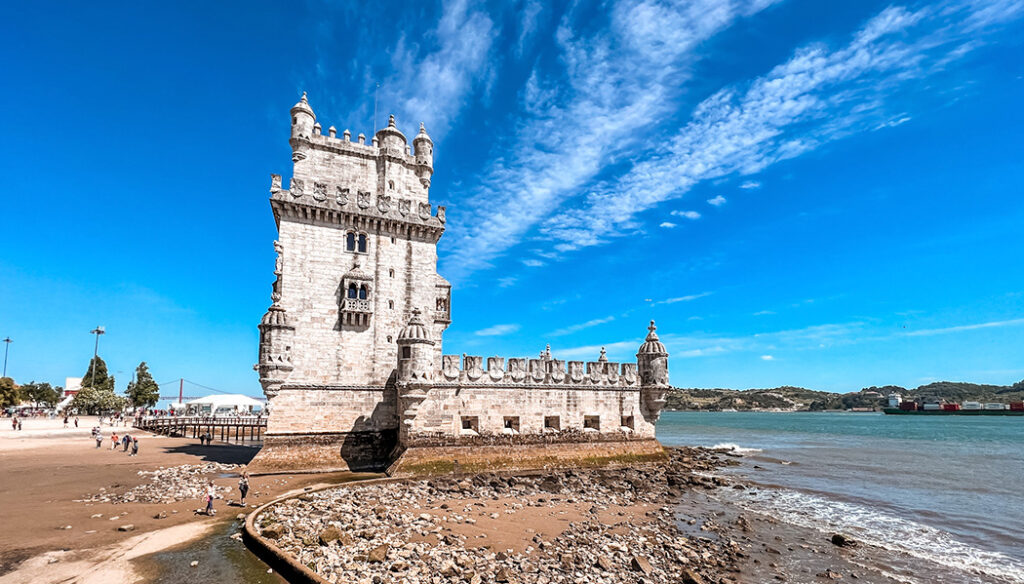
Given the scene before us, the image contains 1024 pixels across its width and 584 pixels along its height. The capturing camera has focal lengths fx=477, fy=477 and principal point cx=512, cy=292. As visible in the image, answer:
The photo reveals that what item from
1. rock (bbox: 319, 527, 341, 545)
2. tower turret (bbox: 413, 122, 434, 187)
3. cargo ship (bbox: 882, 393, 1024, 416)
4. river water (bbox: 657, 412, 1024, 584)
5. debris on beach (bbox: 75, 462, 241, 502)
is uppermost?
tower turret (bbox: 413, 122, 434, 187)

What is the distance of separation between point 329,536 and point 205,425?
4208 cm

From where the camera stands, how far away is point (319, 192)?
23.9m

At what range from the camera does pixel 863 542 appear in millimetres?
16406

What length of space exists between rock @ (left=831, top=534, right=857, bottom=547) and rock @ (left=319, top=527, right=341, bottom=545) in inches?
637

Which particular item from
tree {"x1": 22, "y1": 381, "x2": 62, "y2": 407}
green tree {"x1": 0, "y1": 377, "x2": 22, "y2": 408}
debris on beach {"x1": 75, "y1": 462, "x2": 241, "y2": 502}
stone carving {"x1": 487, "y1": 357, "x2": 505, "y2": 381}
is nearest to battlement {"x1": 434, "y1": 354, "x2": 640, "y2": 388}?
stone carving {"x1": 487, "y1": 357, "x2": 505, "y2": 381}

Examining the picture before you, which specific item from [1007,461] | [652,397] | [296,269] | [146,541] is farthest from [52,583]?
[1007,461]

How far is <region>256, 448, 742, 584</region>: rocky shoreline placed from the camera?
1170cm

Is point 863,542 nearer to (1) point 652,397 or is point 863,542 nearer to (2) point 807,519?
(2) point 807,519

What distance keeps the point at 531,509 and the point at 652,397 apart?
491 inches

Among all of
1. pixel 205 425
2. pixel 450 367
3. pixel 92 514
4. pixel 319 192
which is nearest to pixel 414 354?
pixel 450 367

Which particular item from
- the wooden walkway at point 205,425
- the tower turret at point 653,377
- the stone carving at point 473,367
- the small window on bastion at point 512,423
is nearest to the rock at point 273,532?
the stone carving at point 473,367

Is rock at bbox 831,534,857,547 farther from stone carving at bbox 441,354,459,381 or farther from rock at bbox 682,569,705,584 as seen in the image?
stone carving at bbox 441,354,459,381

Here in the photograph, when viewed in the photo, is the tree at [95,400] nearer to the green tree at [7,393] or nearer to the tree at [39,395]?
the green tree at [7,393]

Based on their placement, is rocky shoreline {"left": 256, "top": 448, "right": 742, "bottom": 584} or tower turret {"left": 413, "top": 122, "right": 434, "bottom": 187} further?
tower turret {"left": 413, "top": 122, "right": 434, "bottom": 187}
